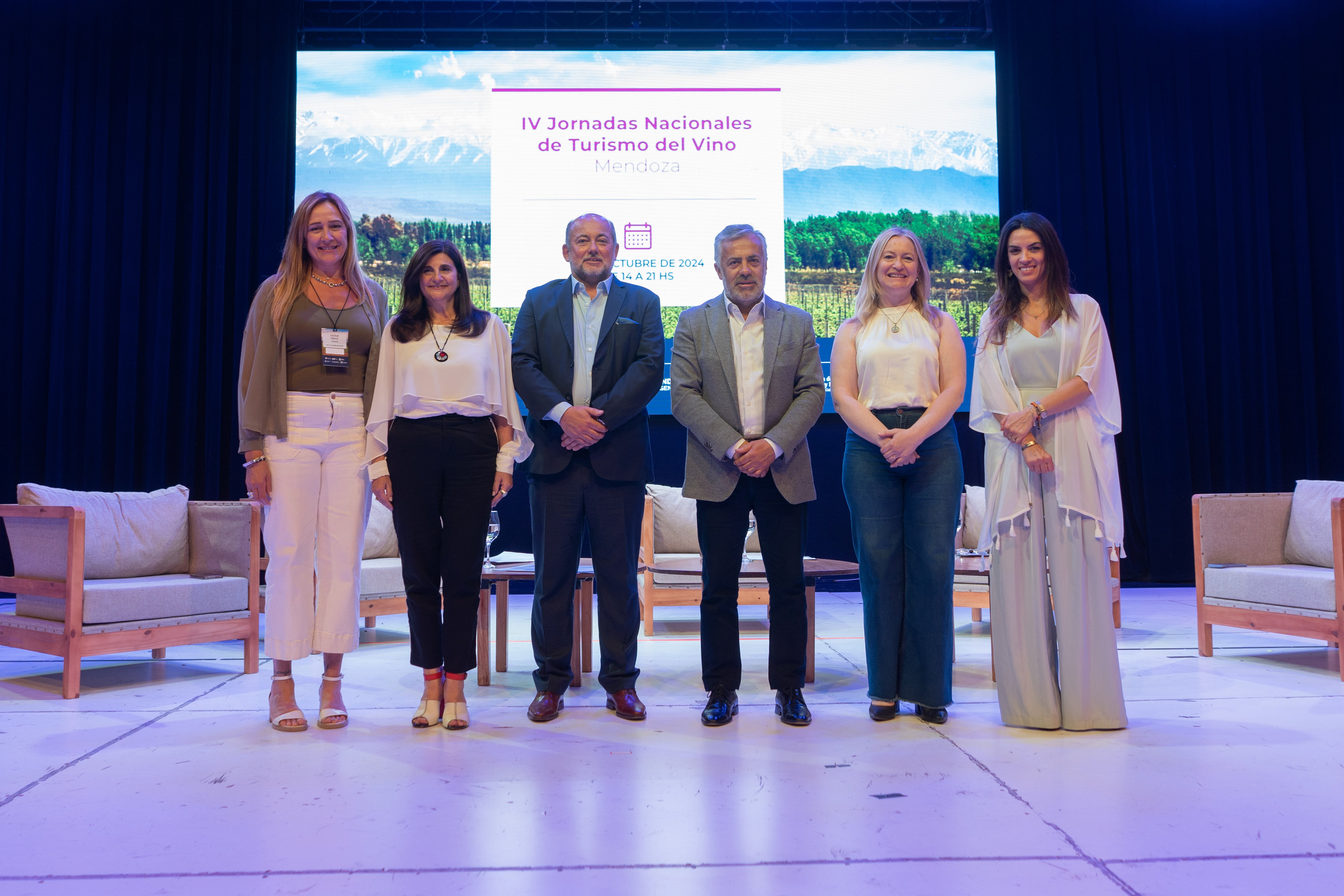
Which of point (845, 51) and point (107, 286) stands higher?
point (845, 51)

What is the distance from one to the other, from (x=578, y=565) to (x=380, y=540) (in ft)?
7.71

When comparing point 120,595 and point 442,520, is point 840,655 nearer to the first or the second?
point 442,520

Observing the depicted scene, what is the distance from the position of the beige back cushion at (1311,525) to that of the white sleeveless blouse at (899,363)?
7.60 feet

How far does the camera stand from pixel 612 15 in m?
6.78

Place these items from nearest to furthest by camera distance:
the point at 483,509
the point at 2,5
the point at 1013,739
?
1. the point at 1013,739
2. the point at 483,509
3. the point at 2,5

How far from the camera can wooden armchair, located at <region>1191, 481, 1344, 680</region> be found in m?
3.61

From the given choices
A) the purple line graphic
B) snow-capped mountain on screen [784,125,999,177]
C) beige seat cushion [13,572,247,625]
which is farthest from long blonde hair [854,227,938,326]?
the purple line graphic

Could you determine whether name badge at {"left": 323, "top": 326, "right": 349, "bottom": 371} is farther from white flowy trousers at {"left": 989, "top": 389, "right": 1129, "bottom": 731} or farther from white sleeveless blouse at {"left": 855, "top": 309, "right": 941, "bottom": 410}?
white flowy trousers at {"left": 989, "top": 389, "right": 1129, "bottom": 731}

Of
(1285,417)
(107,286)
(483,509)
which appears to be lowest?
(483,509)

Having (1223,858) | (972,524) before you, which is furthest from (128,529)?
(972,524)

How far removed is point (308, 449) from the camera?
2.76m

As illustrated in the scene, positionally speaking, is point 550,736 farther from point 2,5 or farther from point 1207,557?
point 2,5

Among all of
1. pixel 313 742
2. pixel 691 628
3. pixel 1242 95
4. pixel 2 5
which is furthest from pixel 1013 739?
pixel 2 5

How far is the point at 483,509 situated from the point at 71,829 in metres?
1.29
